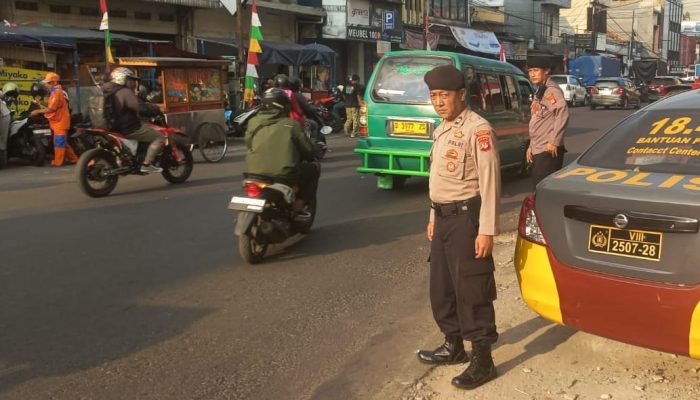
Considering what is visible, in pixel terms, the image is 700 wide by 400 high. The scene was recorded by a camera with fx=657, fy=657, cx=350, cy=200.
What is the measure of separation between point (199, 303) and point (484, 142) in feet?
8.74

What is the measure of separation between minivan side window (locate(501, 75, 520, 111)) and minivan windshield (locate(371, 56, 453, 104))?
162 cm

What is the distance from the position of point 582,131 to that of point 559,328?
17.2 meters

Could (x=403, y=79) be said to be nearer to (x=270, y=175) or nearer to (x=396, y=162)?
(x=396, y=162)

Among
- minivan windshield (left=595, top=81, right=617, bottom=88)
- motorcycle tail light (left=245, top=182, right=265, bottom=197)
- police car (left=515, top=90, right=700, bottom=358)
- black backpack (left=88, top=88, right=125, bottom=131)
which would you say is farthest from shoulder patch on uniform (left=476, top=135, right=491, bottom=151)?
minivan windshield (left=595, top=81, right=617, bottom=88)

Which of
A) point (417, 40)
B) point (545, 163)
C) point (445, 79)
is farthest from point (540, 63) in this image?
point (417, 40)

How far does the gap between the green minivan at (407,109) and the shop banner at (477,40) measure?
26.8m

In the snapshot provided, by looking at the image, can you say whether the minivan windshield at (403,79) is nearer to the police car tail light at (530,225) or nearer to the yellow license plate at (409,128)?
the yellow license plate at (409,128)

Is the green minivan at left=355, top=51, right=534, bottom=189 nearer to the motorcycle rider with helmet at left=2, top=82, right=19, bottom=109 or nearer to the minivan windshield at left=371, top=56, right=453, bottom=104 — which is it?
the minivan windshield at left=371, top=56, right=453, bottom=104

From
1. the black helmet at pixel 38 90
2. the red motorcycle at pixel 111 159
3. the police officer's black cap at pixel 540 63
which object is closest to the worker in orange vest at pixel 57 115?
the black helmet at pixel 38 90

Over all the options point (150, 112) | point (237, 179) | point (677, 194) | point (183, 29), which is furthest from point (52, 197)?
point (183, 29)

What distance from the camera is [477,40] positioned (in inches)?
1467

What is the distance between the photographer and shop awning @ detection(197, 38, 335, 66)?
69.0 feet

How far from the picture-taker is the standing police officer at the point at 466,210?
3238 millimetres

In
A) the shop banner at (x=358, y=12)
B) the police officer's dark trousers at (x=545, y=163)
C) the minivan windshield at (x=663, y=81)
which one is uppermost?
the shop banner at (x=358, y=12)
